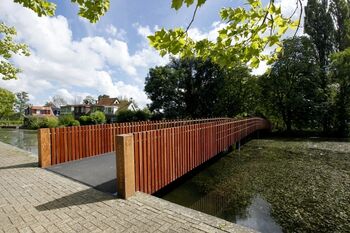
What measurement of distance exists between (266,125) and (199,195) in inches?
816

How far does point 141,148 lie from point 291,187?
4499mm

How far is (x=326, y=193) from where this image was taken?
6098 mm

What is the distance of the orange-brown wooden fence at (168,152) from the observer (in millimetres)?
4945

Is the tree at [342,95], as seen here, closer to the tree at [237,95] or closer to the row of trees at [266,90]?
the row of trees at [266,90]

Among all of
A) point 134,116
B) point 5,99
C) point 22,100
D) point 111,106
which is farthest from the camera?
point 22,100

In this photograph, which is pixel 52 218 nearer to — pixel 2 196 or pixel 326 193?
pixel 2 196

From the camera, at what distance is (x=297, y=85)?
2400 cm

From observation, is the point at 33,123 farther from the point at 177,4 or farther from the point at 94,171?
the point at 177,4

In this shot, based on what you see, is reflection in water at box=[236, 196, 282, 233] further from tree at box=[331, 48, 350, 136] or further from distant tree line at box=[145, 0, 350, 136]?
tree at box=[331, 48, 350, 136]

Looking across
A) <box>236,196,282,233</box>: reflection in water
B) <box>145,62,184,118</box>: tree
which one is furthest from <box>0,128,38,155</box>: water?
<box>145,62,184,118</box>: tree

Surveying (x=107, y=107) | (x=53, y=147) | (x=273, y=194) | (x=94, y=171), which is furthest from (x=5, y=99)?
(x=107, y=107)

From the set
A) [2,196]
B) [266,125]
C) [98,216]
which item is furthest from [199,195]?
[266,125]

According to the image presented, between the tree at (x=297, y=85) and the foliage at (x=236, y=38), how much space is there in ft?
71.0

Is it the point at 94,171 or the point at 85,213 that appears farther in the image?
the point at 94,171
